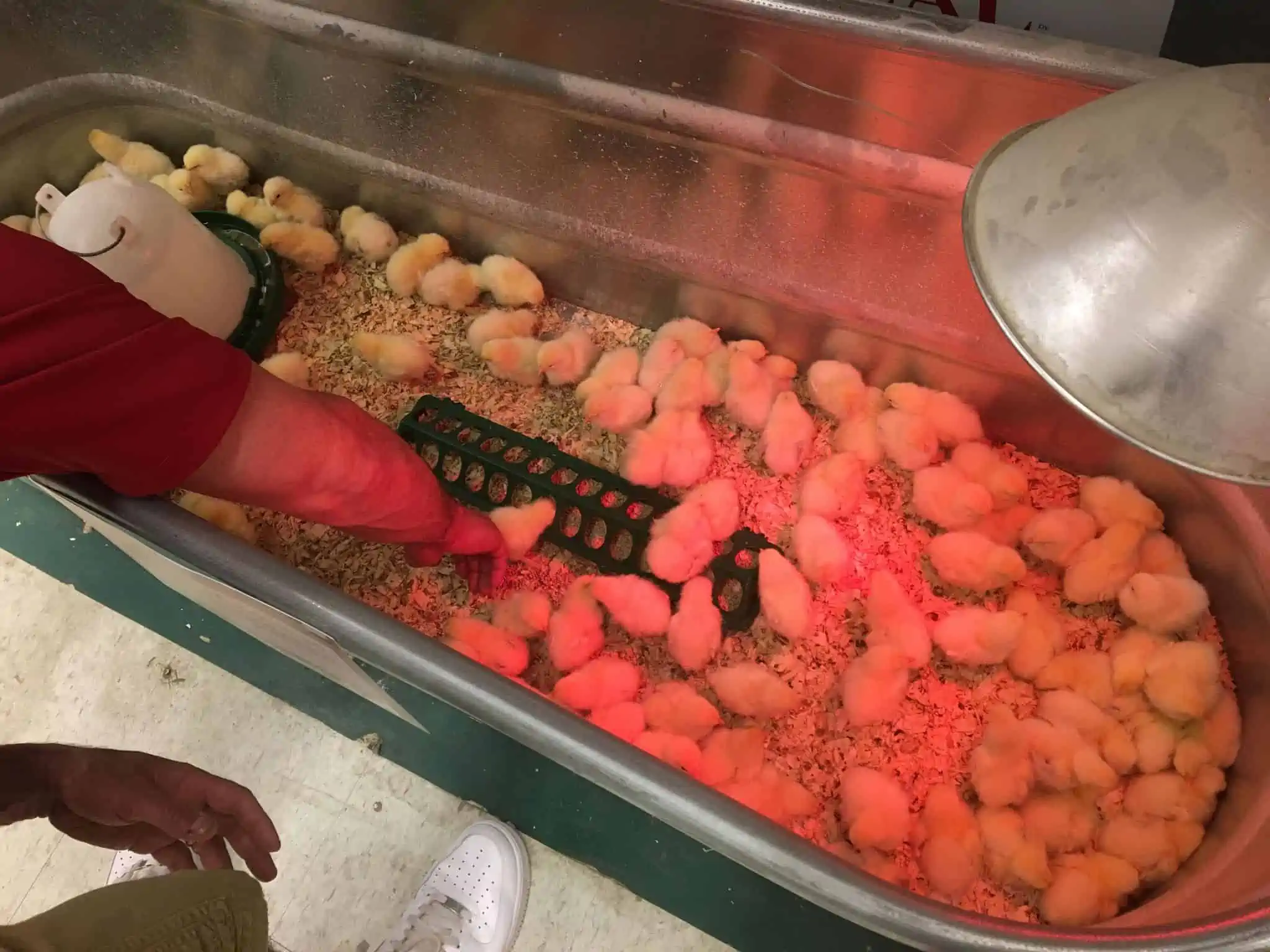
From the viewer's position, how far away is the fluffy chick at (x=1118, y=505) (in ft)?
4.52

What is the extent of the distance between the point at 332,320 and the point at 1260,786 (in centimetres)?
168

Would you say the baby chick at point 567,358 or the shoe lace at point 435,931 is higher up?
the baby chick at point 567,358

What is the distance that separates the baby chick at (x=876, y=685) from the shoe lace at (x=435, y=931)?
2.36 ft

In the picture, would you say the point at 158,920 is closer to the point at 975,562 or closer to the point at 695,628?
the point at 695,628

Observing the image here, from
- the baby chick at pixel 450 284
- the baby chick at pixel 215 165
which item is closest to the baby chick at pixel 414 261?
the baby chick at pixel 450 284

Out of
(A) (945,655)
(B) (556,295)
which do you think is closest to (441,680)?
(A) (945,655)

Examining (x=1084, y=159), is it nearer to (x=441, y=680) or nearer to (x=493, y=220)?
(x=441, y=680)

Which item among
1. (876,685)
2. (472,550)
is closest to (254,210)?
(472,550)

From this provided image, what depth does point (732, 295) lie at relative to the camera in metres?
1.57

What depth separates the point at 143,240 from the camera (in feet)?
4.79

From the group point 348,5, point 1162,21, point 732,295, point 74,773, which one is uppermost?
point 1162,21

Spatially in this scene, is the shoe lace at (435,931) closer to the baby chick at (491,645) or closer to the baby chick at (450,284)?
the baby chick at (491,645)

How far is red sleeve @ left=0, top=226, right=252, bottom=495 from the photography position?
841 millimetres

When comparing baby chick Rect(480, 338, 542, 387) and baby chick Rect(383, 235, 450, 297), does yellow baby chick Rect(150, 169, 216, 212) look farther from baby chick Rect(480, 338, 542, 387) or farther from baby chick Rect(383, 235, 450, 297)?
baby chick Rect(480, 338, 542, 387)
